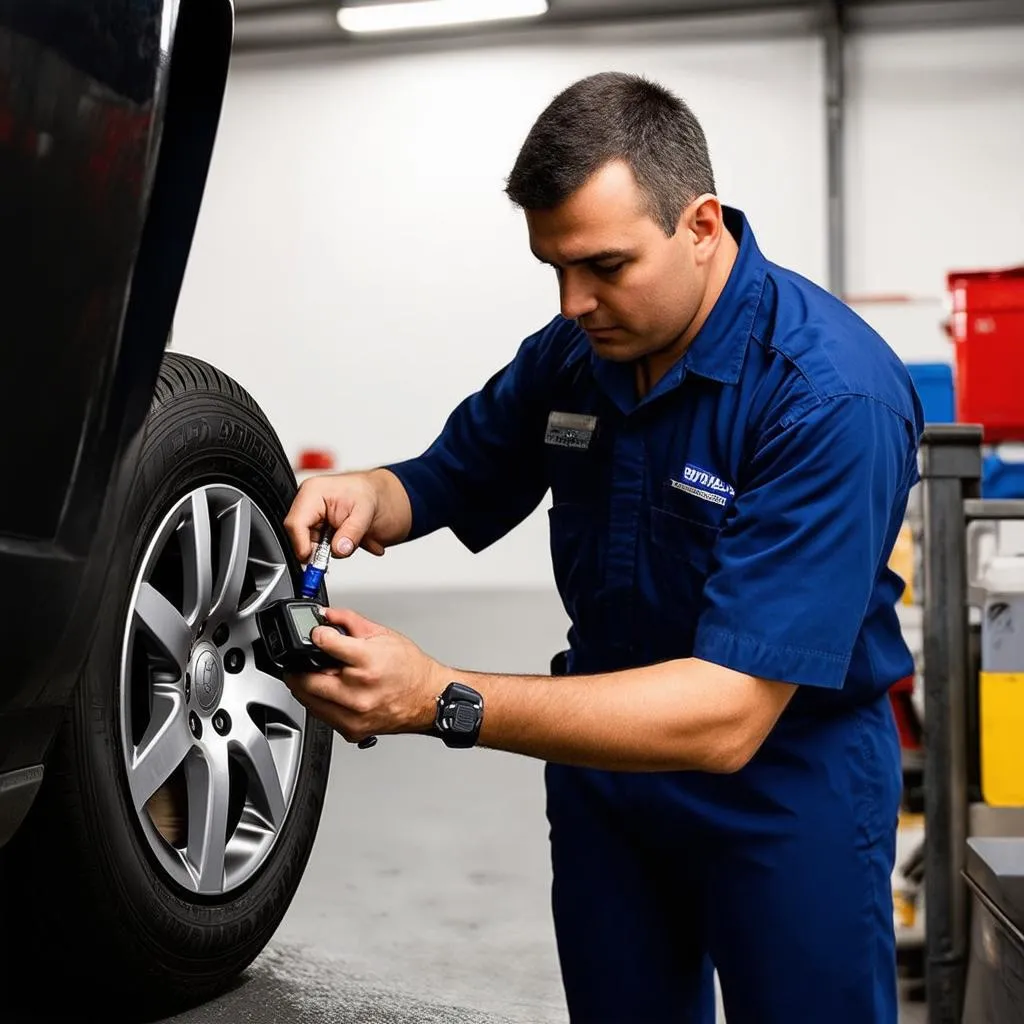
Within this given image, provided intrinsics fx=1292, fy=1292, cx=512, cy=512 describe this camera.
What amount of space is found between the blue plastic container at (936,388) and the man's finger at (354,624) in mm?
2953

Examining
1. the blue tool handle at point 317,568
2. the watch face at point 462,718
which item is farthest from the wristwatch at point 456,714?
the blue tool handle at point 317,568

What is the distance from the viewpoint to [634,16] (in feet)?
24.6

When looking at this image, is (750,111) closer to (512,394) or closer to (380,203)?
(380,203)

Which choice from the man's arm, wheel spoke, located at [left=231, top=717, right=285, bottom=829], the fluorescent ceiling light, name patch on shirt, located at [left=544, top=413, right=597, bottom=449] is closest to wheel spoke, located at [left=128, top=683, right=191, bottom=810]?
wheel spoke, located at [left=231, top=717, right=285, bottom=829]

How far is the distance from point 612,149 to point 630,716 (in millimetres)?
563

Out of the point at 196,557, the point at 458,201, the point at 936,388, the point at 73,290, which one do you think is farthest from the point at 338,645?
the point at 458,201

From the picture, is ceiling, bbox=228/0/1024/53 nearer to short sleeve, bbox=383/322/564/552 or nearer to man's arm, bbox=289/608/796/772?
short sleeve, bbox=383/322/564/552

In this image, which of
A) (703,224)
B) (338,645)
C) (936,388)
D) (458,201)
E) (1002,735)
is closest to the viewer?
(338,645)

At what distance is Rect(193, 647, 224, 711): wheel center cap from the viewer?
5.16 feet

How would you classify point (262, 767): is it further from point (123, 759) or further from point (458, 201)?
point (458, 201)

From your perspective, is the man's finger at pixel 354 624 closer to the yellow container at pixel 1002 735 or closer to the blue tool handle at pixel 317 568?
the blue tool handle at pixel 317 568

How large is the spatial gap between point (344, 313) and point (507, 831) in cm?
517

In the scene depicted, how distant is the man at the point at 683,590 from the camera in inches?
49.6

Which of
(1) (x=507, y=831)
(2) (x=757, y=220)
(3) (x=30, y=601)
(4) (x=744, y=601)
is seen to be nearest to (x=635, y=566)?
(4) (x=744, y=601)
